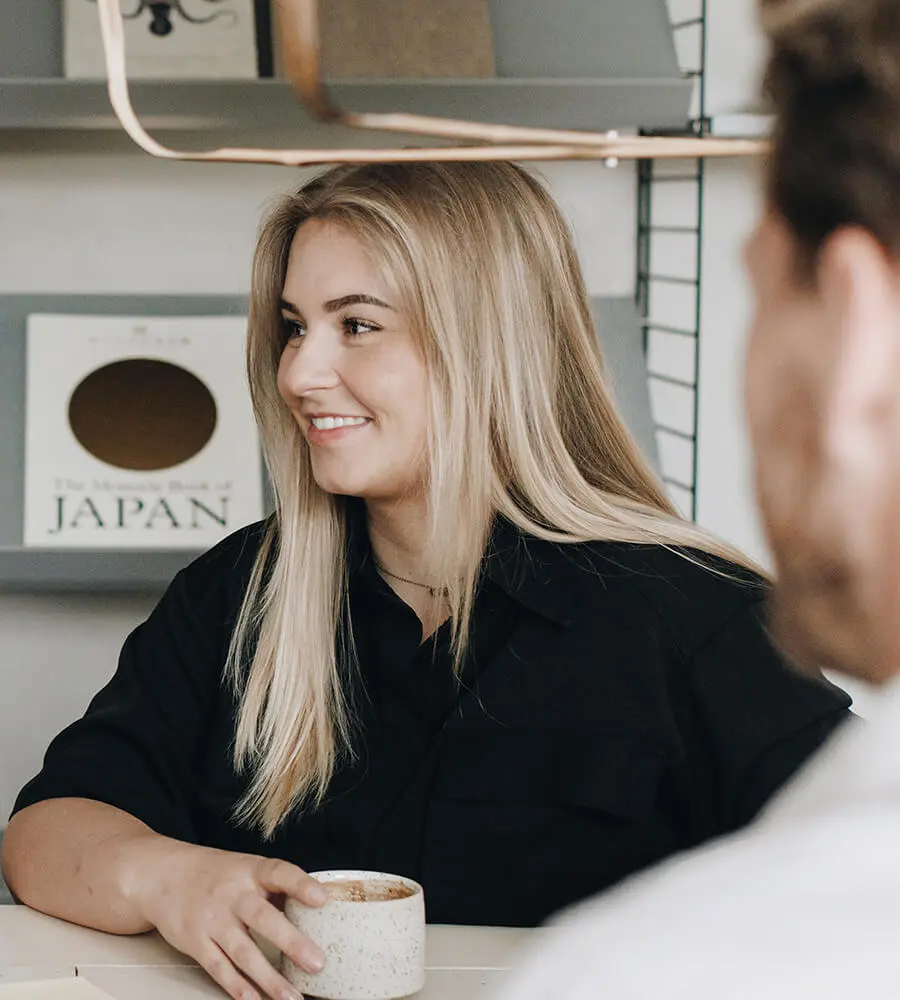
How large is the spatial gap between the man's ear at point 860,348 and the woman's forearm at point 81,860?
85cm

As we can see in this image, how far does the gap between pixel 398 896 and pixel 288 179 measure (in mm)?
1325

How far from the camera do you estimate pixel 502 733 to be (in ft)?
4.37

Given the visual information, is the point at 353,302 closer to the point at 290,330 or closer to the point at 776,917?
the point at 290,330

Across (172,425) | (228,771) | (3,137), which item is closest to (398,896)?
(228,771)

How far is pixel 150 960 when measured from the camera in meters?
1.09

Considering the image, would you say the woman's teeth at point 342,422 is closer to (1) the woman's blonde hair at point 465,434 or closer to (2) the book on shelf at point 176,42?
(1) the woman's blonde hair at point 465,434

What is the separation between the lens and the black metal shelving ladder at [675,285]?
205 centimetres

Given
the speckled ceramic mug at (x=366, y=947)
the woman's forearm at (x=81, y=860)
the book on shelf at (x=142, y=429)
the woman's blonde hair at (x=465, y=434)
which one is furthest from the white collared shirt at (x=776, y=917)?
the book on shelf at (x=142, y=429)

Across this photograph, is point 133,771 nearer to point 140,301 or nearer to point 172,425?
point 172,425

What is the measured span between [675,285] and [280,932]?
1.33 metres

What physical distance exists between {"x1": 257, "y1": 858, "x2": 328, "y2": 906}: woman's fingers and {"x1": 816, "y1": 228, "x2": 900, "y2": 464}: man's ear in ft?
2.06

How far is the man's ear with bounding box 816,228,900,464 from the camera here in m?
0.41

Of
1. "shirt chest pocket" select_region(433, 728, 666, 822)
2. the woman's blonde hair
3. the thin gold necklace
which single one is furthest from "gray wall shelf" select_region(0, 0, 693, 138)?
"shirt chest pocket" select_region(433, 728, 666, 822)

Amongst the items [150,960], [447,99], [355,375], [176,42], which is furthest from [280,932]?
[176,42]
